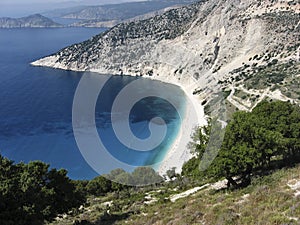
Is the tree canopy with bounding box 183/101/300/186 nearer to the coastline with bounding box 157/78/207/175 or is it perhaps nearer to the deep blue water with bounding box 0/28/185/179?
the coastline with bounding box 157/78/207/175

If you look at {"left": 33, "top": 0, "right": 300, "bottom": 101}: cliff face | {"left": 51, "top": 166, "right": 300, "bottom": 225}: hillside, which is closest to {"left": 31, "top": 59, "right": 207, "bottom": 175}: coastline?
{"left": 33, "top": 0, "right": 300, "bottom": 101}: cliff face

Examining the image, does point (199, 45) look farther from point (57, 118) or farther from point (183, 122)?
point (57, 118)

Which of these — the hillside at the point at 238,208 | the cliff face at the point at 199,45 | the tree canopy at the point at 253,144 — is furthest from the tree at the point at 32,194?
the cliff face at the point at 199,45

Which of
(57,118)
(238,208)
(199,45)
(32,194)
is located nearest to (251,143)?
(238,208)

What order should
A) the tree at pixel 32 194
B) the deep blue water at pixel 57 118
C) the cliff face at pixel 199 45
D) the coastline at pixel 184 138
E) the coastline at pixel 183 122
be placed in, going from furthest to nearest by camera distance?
the cliff face at pixel 199 45 < the deep blue water at pixel 57 118 < the coastline at pixel 183 122 < the coastline at pixel 184 138 < the tree at pixel 32 194

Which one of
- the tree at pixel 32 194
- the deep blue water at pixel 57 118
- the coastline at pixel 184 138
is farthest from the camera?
the deep blue water at pixel 57 118

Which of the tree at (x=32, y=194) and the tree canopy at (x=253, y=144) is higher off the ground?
the tree at (x=32, y=194)

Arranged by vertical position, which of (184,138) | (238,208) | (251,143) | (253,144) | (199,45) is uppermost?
(199,45)

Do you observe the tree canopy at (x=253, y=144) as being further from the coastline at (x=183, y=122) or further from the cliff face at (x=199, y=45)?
the cliff face at (x=199, y=45)
